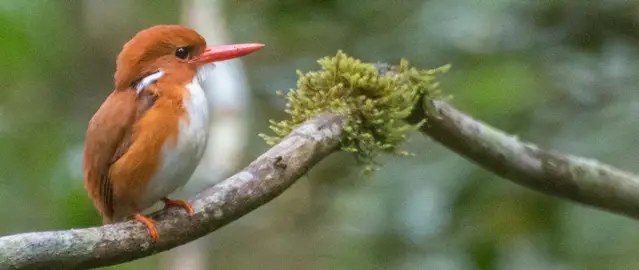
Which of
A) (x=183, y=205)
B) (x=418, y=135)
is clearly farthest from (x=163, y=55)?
(x=418, y=135)

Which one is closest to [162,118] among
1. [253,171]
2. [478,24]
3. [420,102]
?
[253,171]

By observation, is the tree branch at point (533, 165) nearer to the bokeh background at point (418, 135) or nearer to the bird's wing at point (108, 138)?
the bokeh background at point (418, 135)

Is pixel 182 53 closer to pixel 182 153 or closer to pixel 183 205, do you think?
pixel 182 153

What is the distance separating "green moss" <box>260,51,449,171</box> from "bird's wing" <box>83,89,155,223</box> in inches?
14.1

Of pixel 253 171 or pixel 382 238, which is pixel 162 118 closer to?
pixel 253 171

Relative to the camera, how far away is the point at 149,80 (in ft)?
5.89

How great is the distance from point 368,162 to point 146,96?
0.57m

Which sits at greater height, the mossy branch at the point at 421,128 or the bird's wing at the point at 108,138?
the bird's wing at the point at 108,138

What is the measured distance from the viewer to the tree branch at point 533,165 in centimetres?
203

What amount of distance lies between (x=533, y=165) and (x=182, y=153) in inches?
37.8

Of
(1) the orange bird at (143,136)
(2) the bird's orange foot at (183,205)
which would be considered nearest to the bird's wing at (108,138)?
(1) the orange bird at (143,136)

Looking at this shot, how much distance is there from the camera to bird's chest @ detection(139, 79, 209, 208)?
1.67 m

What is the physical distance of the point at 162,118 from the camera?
65.8 inches

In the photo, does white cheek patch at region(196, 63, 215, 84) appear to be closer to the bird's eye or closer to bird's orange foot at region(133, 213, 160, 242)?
the bird's eye
